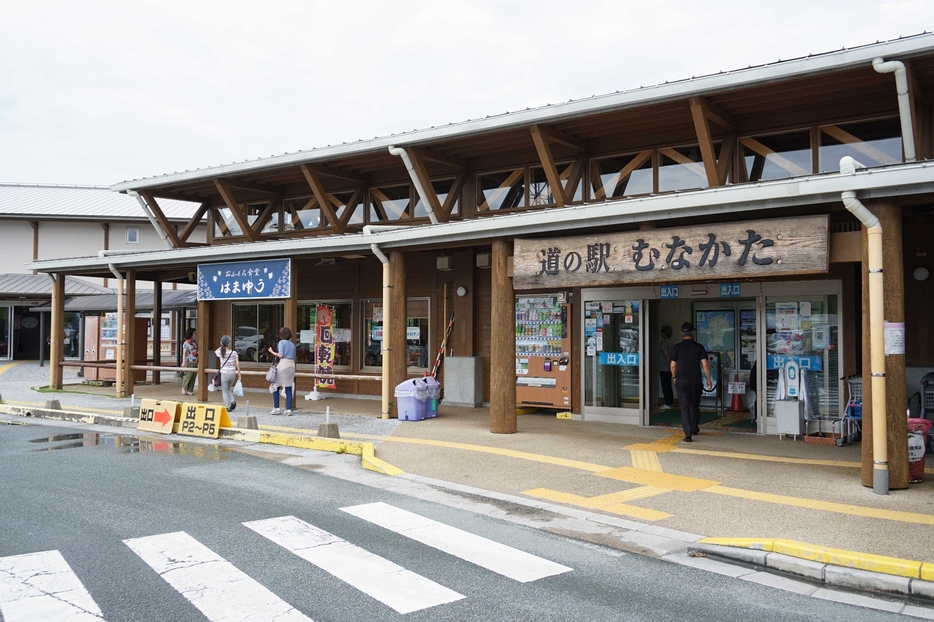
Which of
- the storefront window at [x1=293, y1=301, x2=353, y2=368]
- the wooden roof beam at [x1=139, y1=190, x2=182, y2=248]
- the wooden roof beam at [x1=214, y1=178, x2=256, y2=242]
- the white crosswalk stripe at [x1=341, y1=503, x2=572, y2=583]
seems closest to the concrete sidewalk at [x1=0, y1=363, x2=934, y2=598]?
the white crosswalk stripe at [x1=341, y1=503, x2=572, y2=583]

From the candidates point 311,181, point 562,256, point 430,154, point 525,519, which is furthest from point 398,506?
point 311,181

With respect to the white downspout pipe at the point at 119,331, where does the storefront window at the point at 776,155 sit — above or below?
above

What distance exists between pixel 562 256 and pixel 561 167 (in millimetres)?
3694

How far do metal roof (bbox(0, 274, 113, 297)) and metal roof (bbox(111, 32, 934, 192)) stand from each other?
1776 centimetres

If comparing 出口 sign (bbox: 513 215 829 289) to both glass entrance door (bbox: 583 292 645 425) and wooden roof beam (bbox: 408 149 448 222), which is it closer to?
glass entrance door (bbox: 583 292 645 425)

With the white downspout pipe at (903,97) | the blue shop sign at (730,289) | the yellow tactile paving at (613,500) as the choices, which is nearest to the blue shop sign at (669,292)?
the blue shop sign at (730,289)

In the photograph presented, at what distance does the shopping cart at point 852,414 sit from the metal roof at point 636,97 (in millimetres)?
4459

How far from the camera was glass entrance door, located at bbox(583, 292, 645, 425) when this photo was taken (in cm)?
1334

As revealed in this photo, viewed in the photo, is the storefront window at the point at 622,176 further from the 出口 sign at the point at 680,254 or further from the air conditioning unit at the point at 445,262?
the air conditioning unit at the point at 445,262

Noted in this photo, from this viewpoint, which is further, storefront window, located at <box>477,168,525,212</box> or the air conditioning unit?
the air conditioning unit

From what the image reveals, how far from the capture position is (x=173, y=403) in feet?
43.9

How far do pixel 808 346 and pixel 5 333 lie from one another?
31.4 meters

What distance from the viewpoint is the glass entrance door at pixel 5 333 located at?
31.0 meters

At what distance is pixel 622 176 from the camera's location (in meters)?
13.4
